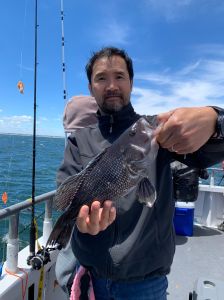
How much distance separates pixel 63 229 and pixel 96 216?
0.32 metres

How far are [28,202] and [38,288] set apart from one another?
3.18 feet

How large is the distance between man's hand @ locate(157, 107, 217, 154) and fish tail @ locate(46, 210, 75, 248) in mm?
781

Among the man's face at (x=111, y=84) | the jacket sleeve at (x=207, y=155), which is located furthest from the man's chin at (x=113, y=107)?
the jacket sleeve at (x=207, y=155)

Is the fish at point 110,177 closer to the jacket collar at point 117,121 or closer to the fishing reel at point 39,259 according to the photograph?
the jacket collar at point 117,121

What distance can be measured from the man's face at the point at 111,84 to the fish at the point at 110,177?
1.24 feet

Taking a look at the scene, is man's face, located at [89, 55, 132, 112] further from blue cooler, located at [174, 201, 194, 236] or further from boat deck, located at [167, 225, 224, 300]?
blue cooler, located at [174, 201, 194, 236]

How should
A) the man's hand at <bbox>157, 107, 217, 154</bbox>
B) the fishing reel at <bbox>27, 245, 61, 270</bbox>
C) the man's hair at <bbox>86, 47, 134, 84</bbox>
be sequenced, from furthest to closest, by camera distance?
the fishing reel at <bbox>27, 245, 61, 270</bbox>
the man's hair at <bbox>86, 47, 134, 84</bbox>
the man's hand at <bbox>157, 107, 217, 154</bbox>

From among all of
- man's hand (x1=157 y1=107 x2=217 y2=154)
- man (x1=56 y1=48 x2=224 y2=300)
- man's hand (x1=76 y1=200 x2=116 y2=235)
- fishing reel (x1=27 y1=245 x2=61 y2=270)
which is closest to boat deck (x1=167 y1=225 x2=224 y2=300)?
fishing reel (x1=27 y1=245 x2=61 y2=270)

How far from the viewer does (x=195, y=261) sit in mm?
5141

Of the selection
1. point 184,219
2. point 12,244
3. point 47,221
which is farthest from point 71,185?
point 184,219

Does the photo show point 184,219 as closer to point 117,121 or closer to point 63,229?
point 117,121

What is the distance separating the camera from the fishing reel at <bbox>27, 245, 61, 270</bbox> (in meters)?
3.12

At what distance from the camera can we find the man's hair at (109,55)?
8.06 ft

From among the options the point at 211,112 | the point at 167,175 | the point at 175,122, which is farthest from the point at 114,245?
the point at 211,112
